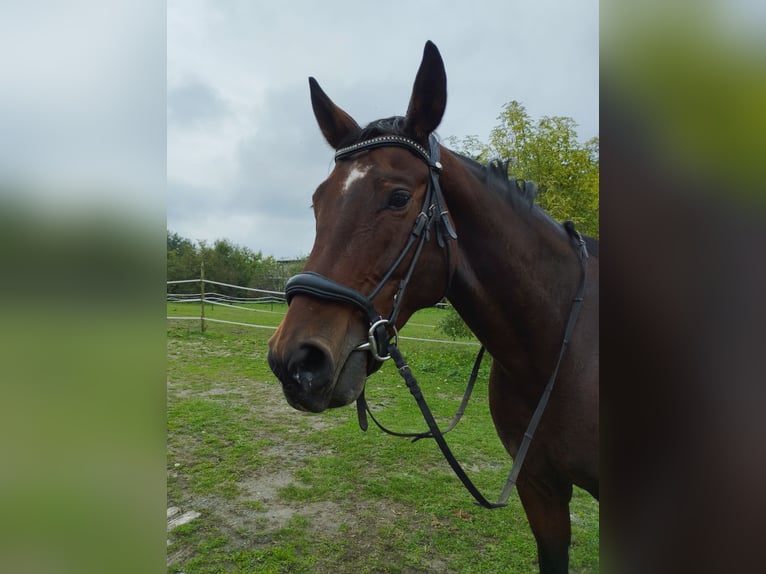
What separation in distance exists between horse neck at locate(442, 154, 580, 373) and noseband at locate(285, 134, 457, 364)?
0.45 feet

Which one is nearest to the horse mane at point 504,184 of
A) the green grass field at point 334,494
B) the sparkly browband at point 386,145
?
the sparkly browband at point 386,145

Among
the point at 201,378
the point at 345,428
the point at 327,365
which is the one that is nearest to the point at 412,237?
the point at 327,365

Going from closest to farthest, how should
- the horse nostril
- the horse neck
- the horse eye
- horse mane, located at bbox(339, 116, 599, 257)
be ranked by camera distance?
the horse nostril
the horse eye
the horse neck
horse mane, located at bbox(339, 116, 599, 257)

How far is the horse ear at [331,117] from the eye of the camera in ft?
6.43

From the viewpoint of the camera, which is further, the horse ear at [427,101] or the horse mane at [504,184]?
the horse mane at [504,184]

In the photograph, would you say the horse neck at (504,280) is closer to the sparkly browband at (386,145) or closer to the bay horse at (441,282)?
the bay horse at (441,282)

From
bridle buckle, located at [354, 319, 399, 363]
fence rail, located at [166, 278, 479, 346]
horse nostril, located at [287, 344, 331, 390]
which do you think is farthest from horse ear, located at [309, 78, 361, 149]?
fence rail, located at [166, 278, 479, 346]

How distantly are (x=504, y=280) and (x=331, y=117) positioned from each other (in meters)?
1.16

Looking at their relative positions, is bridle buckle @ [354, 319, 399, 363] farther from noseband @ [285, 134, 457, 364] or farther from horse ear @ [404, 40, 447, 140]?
horse ear @ [404, 40, 447, 140]

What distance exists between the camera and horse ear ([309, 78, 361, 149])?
6.43 feet

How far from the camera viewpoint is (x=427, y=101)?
1838mm

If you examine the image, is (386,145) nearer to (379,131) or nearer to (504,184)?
Result: (379,131)
